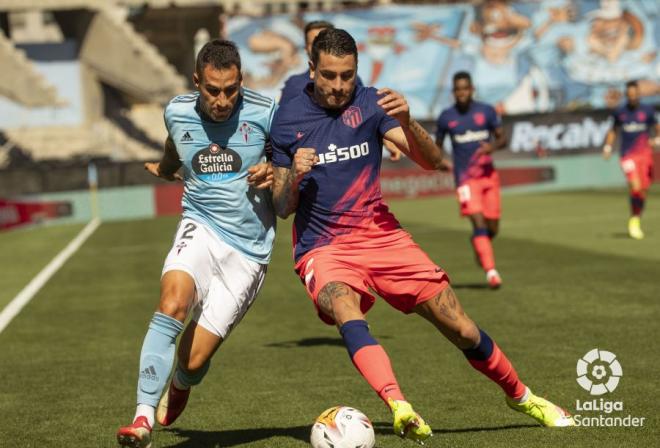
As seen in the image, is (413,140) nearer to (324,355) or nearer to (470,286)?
(324,355)

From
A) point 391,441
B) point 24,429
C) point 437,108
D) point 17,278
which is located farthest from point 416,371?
point 437,108

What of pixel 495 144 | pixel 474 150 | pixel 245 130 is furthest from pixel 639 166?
pixel 245 130

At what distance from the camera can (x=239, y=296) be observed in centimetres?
728

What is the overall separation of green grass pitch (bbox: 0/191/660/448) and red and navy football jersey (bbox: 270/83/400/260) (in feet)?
3.93

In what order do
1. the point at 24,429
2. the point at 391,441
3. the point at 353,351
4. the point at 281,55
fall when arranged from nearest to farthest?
1. the point at 353,351
2. the point at 391,441
3. the point at 24,429
4. the point at 281,55

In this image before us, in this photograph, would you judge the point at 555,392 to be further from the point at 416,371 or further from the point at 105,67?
the point at 105,67

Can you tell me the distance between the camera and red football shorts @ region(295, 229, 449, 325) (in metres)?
Answer: 6.94

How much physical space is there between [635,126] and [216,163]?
15761 millimetres

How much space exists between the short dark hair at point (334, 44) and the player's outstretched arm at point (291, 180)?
524 mm

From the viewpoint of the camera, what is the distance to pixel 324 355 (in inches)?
411

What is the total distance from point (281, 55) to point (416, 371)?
144ft

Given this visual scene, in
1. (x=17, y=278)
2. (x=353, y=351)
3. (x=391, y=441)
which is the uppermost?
(x=353, y=351)

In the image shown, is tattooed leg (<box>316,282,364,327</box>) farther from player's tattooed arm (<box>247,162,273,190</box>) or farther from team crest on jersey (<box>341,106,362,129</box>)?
team crest on jersey (<box>341,106,362,129</box>)

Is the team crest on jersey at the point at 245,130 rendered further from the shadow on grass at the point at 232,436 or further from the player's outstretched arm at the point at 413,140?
the shadow on grass at the point at 232,436
